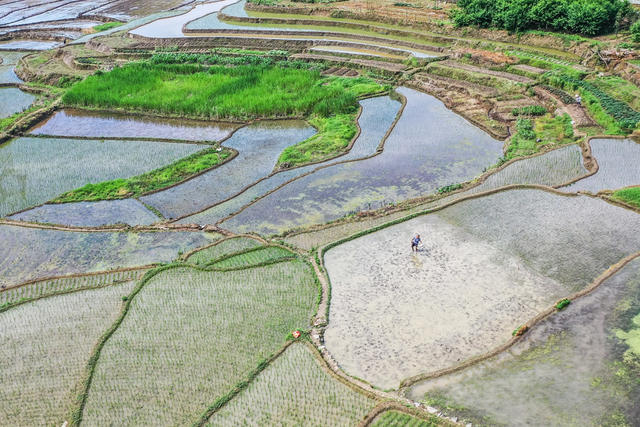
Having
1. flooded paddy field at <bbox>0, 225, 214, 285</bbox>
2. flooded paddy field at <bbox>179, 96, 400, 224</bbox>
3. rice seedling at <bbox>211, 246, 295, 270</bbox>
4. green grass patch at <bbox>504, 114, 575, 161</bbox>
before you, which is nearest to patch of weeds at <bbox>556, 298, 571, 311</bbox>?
rice seedling at <bbox>211, 246, 295, 270</bbox>

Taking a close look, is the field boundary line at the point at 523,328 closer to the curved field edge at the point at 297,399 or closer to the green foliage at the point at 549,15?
the curved field edge at the point at 297,399

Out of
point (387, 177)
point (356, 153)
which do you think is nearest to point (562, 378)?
point (387, 177)

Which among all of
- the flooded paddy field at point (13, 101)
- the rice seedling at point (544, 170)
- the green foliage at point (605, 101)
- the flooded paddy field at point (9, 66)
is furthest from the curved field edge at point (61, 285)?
the flooded paddy field at point (9, 66)

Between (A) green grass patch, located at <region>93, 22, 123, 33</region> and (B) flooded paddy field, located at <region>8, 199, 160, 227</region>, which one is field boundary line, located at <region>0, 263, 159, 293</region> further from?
(A) green grass patch, located at <region>93, 22, 123, 33</region>

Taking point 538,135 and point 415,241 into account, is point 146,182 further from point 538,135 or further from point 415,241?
point 538,135

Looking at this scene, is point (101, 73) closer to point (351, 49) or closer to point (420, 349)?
point (351, 49)

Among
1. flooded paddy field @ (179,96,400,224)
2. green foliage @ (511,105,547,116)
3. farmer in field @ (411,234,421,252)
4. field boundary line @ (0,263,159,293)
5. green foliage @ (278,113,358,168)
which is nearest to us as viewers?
farmer in field @ (411,234,421,252)
